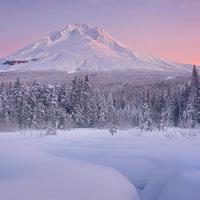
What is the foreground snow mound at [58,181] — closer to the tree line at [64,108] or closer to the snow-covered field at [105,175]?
the snow-covered field at [105,175]

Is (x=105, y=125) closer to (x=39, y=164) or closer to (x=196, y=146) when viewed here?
(x=196, y=146)

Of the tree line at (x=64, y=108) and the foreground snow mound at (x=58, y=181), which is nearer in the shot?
the foreground snow mound at (x=58, y=181)

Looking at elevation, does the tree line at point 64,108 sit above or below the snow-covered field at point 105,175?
below

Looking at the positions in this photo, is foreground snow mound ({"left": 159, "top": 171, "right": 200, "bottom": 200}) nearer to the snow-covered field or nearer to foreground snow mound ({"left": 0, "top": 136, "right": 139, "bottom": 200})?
the snow-covered field

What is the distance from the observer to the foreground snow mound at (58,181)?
8.99 m

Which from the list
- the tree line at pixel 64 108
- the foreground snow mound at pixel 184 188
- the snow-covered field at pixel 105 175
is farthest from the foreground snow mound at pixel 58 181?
the tree line at pixel 64 108

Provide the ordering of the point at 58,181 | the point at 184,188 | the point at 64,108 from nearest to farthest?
the point at 184,188, the point at 58,181, the point at 64,108

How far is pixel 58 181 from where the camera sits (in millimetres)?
10172

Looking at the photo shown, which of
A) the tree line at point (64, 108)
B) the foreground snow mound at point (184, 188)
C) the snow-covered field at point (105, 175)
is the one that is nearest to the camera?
the foreground snow mound at point (184, 188)

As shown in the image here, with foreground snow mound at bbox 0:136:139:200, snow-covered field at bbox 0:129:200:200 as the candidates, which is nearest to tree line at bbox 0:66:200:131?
snow-covered field at bbox 0:129:200:200

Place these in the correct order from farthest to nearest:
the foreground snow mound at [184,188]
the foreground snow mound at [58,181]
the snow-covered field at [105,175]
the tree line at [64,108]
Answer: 1. the tree line at [64,108]
2. the snow-covered field at [105,175]
3. the foreground snow mound at [184,188]
4. the foreground snow mound at [58,181]

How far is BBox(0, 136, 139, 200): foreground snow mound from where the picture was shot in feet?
29.5

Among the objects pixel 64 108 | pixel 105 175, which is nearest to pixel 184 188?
pixel 105 175

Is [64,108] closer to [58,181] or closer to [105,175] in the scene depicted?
[105,175]
